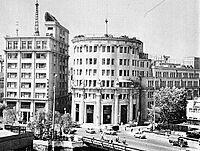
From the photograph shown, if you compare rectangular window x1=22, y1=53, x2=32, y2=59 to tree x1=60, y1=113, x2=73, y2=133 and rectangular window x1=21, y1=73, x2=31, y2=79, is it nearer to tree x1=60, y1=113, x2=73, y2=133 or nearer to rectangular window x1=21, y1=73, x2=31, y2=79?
rectangular window x1=21, y1=73, x2=31, y2=79

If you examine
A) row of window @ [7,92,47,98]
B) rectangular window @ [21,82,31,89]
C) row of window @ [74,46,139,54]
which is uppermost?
row of window @ [74,46,139,54]

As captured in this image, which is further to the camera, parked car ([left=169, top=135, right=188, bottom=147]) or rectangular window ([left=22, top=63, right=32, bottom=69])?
rectangular window ([left=22, top=63, right=32, bottom=69])

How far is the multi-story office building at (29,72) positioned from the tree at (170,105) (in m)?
18.3

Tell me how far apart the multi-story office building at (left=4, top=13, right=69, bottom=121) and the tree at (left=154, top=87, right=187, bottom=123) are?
18.3 meters

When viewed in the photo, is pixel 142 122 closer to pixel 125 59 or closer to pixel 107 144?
pixel 125 59

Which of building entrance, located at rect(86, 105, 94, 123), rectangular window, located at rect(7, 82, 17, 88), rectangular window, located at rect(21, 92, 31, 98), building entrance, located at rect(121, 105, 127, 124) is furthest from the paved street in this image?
rectangular window, located at rect(7, 82, 17, 88)

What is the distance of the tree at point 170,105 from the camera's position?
1925 inches

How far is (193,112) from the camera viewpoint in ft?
161

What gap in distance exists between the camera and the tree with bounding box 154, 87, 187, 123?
48.9 meters

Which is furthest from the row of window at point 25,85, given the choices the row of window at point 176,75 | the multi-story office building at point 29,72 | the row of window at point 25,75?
the row of window at point 176,75

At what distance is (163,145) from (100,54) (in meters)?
22.2

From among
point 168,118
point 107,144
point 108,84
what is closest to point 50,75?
point 108,84

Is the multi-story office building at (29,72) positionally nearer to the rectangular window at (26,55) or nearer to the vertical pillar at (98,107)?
the rectangular window at (26,55)

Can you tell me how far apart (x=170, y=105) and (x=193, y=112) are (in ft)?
11.3
